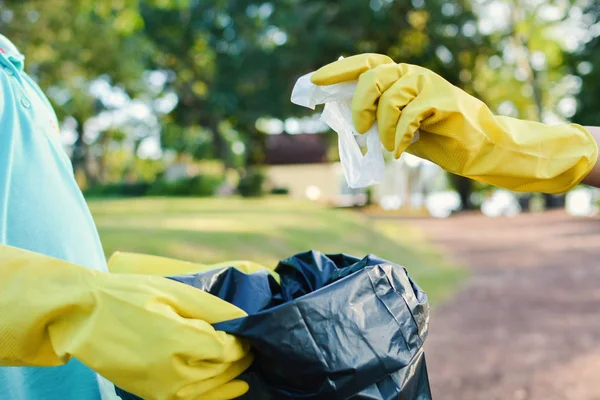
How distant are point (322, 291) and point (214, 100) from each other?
84.0 ft

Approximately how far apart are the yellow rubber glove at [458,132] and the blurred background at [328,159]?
3737mm

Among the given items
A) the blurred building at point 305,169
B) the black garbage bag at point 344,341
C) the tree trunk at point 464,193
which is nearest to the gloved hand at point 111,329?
the black garbage bag at point 344,341

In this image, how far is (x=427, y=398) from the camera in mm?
1243

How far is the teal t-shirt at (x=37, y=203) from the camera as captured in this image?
4.40 feet

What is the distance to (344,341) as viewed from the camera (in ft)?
3.55

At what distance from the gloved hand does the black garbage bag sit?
0.25 feet

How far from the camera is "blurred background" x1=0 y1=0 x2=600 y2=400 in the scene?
6832mm

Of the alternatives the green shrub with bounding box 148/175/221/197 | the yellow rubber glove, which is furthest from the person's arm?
the green shrub with bounding box 148/175/221/197

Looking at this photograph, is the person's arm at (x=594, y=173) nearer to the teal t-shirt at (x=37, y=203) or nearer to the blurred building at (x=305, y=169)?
the teal t-shirt at (x=37, y=203)

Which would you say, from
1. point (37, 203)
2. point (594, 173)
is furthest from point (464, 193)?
point (37, 203)

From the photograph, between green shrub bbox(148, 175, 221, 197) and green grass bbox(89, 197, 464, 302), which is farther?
green shrub bbox(148, 175, 221, 197)

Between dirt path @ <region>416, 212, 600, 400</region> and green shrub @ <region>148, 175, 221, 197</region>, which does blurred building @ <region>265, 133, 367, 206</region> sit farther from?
dirt path @ <region>416, 212, 600, 400</region>

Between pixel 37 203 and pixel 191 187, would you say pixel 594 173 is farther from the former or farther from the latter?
pixel 191 187

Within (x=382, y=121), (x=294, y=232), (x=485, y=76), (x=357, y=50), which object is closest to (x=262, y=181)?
(x=357, y=50)
